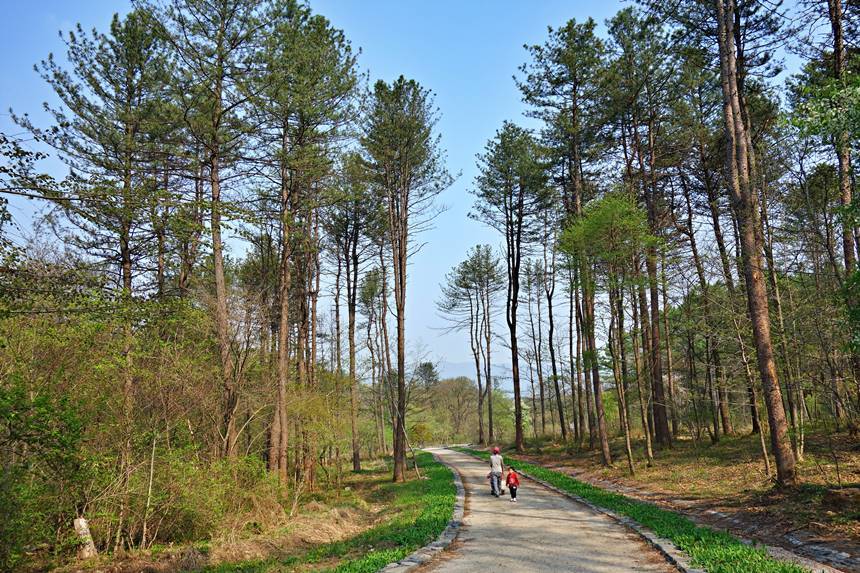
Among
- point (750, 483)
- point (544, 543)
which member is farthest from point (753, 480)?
point (544, 543)

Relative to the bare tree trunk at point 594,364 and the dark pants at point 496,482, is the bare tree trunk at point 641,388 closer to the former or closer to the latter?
the bare tree trunk at point 594,364

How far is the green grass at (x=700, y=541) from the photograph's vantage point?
5.77 metres

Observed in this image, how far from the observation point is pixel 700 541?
7.25 m

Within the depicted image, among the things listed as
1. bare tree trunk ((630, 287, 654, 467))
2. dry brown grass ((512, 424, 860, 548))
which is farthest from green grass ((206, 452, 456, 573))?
bare tree trunk ((630, 287, 654, 467))

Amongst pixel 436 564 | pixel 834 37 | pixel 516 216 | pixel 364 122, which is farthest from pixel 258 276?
pixel 834 37

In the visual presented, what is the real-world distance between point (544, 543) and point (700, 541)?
7.21 ft

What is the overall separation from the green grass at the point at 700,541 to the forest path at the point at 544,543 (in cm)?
43

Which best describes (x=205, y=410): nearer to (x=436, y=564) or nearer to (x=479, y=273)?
(x=436, y=564)

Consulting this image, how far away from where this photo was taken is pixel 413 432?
45.6 meters

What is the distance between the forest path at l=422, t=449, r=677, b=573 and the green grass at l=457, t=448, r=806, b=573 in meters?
0.43

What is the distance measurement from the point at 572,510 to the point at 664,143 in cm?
1528

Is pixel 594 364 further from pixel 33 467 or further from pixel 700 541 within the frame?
pixel 33 467

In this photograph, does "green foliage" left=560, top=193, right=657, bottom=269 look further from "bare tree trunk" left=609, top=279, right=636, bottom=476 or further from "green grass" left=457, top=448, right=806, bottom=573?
"green grass" left=457, top=448, right=806, bottom=573

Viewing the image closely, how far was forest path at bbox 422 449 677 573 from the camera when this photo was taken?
6543mm
